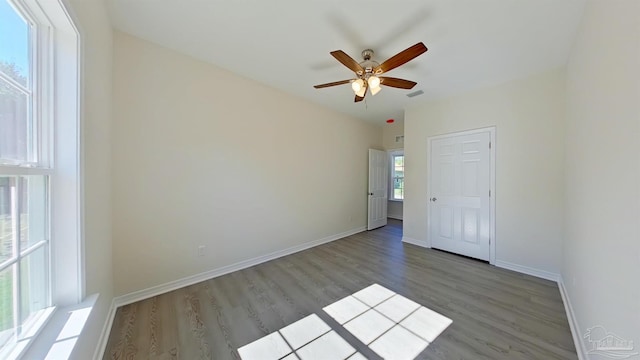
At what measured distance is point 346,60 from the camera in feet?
6.68

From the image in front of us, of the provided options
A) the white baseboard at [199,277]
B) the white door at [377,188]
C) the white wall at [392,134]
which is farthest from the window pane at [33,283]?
the white wall at [392,134]

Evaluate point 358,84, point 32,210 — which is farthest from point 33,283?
point 358,84

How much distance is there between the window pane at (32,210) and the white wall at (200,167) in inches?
43.2

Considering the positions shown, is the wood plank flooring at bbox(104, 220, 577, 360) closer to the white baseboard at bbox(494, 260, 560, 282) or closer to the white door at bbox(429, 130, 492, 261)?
the white baseboard at bbox(494, 260, 560, 282)

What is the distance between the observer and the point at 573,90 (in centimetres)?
223

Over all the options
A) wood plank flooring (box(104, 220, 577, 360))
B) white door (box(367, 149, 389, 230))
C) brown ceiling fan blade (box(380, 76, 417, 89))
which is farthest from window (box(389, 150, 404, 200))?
brown ceiling fan blade (box(380, 76, 417, 89))

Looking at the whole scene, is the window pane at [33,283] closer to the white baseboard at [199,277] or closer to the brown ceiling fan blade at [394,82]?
Result: the white baseboard at [199,277]

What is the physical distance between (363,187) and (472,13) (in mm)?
3647

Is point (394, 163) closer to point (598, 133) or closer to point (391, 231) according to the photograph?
point (391, 231)

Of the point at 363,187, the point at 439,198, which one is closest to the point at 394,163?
the point at 363,187

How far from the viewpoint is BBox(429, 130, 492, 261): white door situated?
330 centimetres

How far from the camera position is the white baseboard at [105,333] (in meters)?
1.51

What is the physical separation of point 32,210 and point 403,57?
105 inches

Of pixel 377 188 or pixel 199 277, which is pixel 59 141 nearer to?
pixel 199 277
